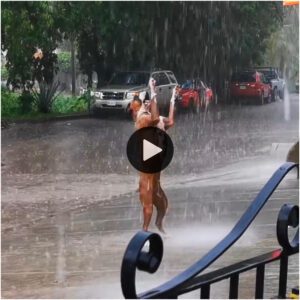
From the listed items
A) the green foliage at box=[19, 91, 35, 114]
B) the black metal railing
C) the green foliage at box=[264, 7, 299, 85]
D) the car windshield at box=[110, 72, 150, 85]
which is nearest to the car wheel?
the car windshield at box=[110, 72, 150, 85]

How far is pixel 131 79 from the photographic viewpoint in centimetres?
2092

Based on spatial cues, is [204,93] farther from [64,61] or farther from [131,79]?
[64,61]

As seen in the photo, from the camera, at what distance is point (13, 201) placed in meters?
9.64

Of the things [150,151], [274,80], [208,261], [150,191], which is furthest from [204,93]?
[208,261]

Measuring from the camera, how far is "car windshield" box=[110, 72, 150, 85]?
20.7 metres

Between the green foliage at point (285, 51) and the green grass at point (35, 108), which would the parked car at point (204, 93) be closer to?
the green foliage at point (285, 51)

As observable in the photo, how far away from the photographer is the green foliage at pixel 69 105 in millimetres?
21750

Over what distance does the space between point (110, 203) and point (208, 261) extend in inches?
299

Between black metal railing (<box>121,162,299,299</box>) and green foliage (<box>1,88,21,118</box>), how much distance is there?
62.2 feet

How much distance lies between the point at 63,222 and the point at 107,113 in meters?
13.3

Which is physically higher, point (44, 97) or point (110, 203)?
point (44, 97)

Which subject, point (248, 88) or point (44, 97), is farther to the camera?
point (248, 88)

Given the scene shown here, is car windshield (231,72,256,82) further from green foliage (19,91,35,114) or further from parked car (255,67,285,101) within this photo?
green foliage (19,91,35,114)

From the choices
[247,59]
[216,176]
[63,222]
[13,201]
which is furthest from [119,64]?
[63,222]
